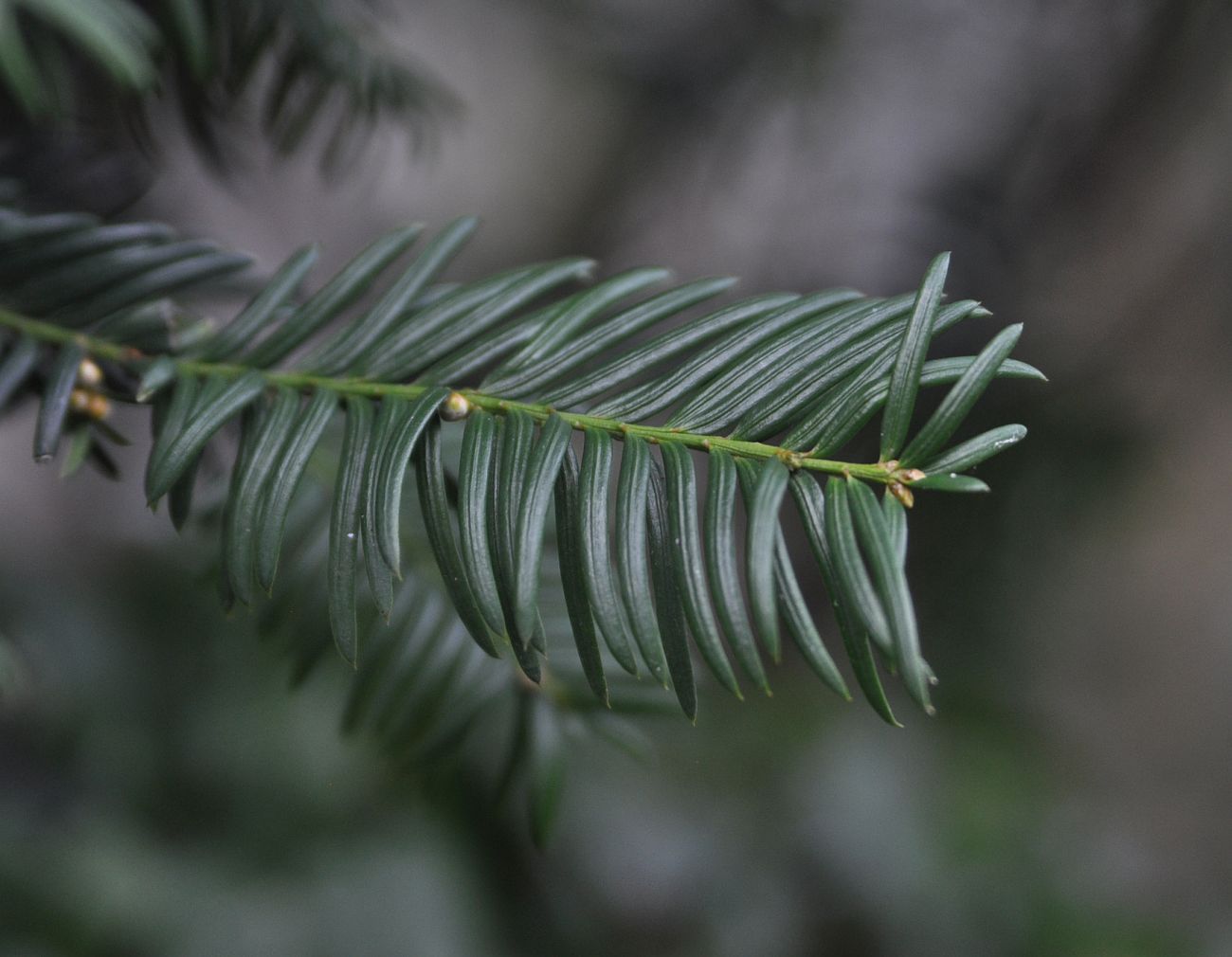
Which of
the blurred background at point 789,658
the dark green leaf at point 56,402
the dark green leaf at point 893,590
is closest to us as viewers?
the dark green leaf at point 893,590

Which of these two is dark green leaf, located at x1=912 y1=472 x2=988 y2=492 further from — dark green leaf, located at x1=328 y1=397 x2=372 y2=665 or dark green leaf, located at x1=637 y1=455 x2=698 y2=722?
dark green leaf, located at x1=328 y1=397 x2=372 y2=665

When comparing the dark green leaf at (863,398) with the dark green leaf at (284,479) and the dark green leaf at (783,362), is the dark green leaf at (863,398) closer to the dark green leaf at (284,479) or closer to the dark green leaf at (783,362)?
the dark green leaf at (783,362)

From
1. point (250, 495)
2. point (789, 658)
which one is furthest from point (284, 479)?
point (789, 658)

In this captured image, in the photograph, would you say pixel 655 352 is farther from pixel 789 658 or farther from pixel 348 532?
pixel 789 658

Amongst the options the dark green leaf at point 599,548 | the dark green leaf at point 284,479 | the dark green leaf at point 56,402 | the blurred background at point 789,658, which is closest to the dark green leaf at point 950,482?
the dark green leaf at point 599,548

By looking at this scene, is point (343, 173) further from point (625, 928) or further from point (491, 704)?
point (625, 928)

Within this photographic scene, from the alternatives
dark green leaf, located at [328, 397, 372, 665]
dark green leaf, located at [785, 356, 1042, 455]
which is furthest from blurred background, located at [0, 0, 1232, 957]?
dark green leaf, located at [785, 356, 1042, 455]
